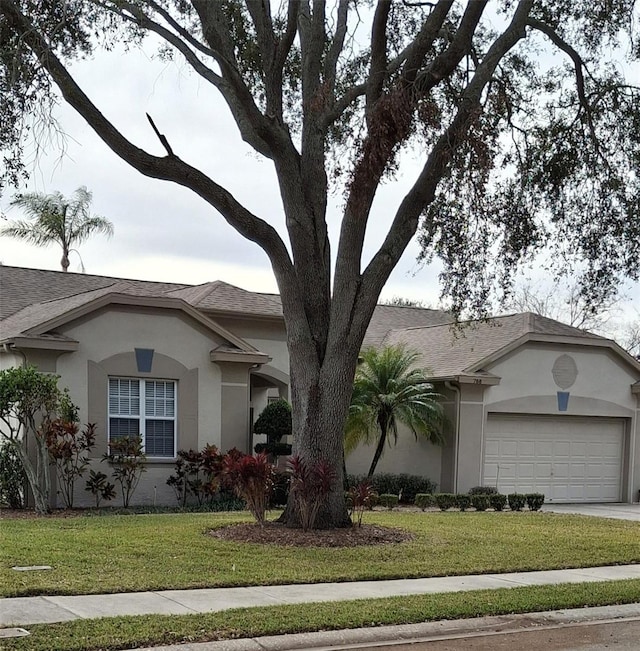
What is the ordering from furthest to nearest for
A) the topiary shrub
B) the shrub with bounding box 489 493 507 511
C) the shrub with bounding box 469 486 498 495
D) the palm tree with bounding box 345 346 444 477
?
the palm tree with bounding box 345 346 444 477 → the shrub with bounding box 469 486 498 495 → the topiary shrub → the shrub with bounding box 489 493 507 511

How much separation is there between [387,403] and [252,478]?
29.2 feet

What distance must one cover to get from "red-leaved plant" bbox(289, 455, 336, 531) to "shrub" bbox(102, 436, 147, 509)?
5.78 meters

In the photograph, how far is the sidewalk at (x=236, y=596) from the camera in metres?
7.97

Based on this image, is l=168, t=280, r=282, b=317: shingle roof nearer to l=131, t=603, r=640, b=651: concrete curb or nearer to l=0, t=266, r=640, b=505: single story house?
l=0, t=266, r=640, b=505: single story house

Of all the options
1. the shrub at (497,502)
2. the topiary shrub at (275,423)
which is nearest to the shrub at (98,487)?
the topiary shrub at (275,423)

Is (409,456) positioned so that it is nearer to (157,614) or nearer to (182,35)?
Answer: (182,35)

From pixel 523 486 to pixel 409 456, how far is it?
305cm

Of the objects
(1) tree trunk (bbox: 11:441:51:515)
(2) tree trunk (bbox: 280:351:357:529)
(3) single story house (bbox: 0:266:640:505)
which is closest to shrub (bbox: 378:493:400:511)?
(3) single story house (bbox: 0:266:640:505)

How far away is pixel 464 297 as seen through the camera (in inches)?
642

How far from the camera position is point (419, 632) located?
8.15m

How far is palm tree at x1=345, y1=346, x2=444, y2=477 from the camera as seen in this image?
21719 millimetres

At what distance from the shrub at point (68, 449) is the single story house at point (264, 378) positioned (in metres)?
0.44

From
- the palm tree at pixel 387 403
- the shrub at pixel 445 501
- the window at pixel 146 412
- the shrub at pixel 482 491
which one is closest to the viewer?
the window at pixel 146 412

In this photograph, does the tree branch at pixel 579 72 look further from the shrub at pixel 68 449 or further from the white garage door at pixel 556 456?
the shrub at pixel 68 449
